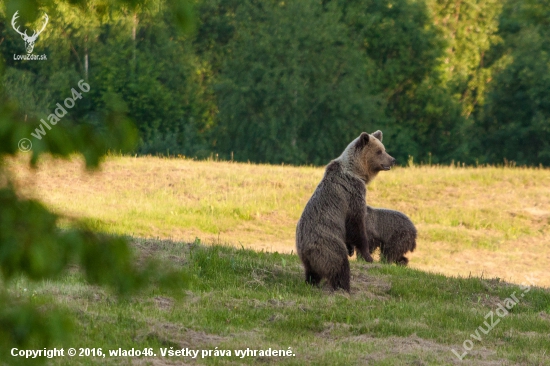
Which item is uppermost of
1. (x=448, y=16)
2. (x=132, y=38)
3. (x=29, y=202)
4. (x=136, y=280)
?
(x=448, y=16)

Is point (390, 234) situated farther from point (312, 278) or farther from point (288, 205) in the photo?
point (288, 205)

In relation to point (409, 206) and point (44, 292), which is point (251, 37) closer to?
point (409, 206)

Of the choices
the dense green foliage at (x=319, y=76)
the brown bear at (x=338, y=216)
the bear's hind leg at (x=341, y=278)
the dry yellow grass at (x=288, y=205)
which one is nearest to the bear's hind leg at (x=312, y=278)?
the brown bear at (x=338, y=216)

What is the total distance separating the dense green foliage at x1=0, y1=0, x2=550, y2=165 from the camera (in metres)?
50.3

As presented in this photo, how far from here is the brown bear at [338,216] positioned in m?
9.57

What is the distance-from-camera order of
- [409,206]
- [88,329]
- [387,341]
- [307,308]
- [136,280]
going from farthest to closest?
[409,206]
[307,308]
[387,341]
[88,329]
[136,280]

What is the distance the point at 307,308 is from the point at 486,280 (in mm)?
4046

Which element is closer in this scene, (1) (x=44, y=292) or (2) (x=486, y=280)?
(1) (x=44, y=292)

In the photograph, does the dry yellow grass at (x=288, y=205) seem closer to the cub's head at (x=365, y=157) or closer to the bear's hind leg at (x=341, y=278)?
the cub's head at (x=365, y=157)

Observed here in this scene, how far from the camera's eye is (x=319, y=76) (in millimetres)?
54531

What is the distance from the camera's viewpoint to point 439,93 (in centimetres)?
5556

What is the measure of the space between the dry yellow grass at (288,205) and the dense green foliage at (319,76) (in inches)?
922

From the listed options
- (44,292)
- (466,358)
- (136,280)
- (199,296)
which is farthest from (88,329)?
(136,280)

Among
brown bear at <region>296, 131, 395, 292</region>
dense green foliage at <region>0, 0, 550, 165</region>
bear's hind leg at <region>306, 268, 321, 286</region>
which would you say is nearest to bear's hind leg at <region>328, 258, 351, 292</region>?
brown bear at <region>296, 131, 395, 292</region>
